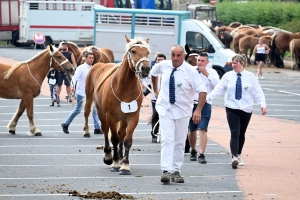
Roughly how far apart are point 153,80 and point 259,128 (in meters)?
7.77

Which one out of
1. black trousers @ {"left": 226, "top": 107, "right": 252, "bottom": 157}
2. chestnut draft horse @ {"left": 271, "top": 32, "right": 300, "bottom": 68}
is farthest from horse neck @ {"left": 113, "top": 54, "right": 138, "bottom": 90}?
chestnut draft horse @ {"left": 271, "top": 32, "right": 300, "bottom": 68}

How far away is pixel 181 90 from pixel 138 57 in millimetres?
1029

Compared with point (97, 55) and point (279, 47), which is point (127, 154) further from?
point (279, 47)

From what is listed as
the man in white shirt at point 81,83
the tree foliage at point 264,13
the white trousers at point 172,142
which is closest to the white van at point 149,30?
the man in white shirt at point 81,83

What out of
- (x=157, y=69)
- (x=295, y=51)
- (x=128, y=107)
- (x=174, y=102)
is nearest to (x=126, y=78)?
(x=128, y=107)

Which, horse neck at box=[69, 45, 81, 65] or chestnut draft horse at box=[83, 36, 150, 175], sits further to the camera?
horse neck at box=[69, 45, 81, 65]

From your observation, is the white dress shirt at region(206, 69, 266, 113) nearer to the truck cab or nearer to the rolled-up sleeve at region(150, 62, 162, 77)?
the rolled-up sleeve at region(150, 62, 162, 77)

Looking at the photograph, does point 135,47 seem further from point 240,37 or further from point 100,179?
point 240,37

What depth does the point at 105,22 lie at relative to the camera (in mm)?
30734

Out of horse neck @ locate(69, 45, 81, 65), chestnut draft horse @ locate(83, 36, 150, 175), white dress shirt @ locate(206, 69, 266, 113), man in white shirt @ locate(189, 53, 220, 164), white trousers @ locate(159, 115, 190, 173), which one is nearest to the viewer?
white trousers @ locate(159, 115, 190, 173)

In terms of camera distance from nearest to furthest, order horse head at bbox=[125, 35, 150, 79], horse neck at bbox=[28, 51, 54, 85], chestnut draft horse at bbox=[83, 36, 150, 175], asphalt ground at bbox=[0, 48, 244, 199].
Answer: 1. asphalt ground at bbox=[0, 48, 244, 199]
2. horse head at bbox=[125, 35, 150, 79]
3. chestnut draft horse at bbox=[83, 36, 150, 175]
4. horse neck at bbox=[28, 51, 54, 85]

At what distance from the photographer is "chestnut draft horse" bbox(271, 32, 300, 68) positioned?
4203cm

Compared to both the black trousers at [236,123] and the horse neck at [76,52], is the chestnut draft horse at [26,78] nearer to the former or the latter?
the black trousers at [236,123]

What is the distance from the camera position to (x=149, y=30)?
30547 millimetres
